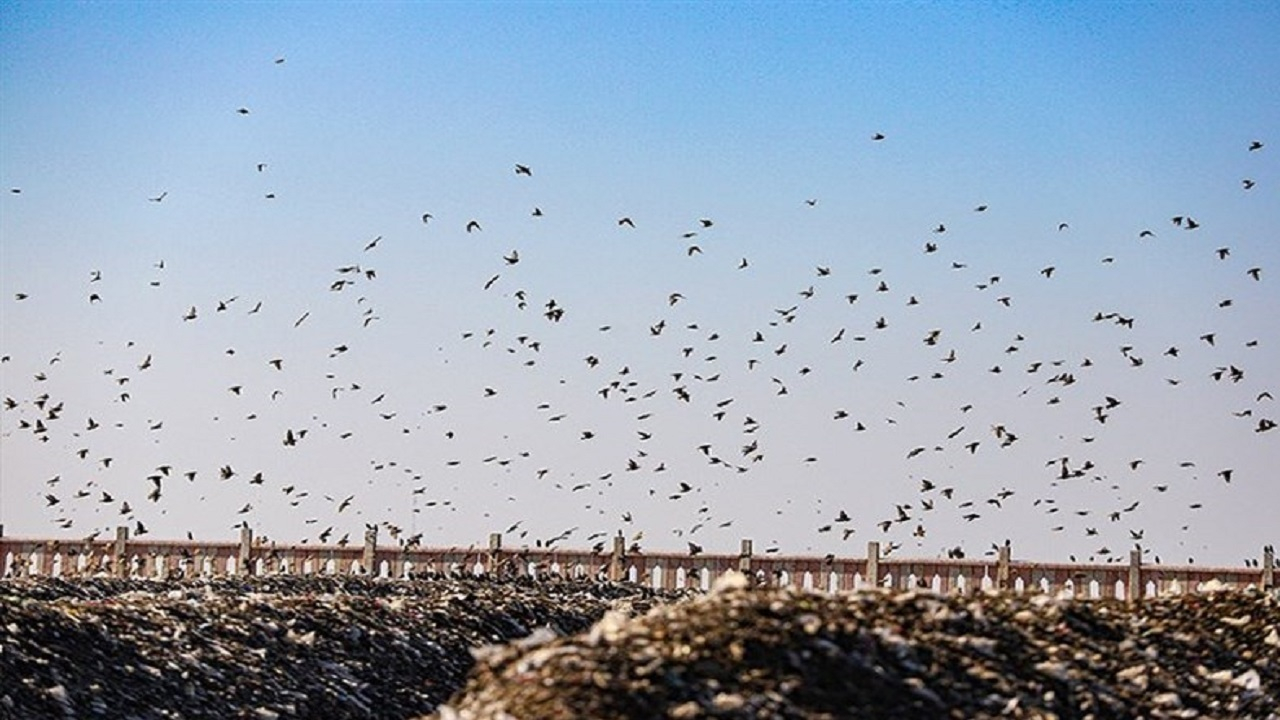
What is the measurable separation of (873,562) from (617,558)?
5.21m

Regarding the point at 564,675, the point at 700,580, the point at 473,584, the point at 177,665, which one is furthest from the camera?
the point at 700,580

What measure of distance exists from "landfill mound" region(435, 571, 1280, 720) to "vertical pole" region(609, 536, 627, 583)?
72.1ft

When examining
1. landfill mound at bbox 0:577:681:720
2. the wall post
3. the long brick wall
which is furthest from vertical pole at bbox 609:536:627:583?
landfill mound at bbox 0:577:681:720

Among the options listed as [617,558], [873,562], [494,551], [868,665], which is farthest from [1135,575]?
[868,665]

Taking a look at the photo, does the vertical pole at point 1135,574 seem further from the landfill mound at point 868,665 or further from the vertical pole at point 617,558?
the landfill mound at point 868,665

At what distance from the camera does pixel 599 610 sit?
21625 millimetres

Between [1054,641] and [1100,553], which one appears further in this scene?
[1100,553]

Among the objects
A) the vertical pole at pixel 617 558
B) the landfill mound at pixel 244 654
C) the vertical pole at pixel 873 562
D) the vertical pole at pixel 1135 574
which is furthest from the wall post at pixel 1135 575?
the landfill mound at pixel 244 654

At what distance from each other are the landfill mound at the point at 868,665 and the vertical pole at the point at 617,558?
72.1ft

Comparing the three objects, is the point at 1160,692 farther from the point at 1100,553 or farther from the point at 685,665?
the point at 1100,553

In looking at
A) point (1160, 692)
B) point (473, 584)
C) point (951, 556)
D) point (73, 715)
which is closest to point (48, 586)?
point (473, 584)

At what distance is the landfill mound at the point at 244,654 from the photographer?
545 inches

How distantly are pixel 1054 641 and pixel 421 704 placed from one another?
6.65 m

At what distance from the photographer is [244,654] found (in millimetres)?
15367
